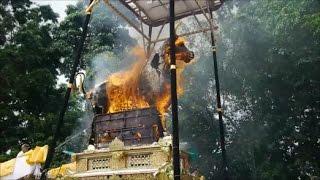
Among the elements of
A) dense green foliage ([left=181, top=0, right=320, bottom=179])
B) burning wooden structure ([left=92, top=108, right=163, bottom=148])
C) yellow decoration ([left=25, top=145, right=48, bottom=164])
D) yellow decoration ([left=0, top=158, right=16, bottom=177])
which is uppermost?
dense green foliage ([left=181, top=0, right=320, bottom=179])

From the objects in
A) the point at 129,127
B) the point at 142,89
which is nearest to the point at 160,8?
the point at 142,89

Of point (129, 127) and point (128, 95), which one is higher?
point (128, 95)

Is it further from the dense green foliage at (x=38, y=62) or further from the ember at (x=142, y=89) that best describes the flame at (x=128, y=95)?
the dense green foliage at (x=38, y=62)

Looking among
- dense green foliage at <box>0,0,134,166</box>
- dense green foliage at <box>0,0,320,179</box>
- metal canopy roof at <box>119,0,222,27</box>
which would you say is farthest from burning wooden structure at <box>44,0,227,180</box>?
dense green foliage at <box>0,0,134,166</box>

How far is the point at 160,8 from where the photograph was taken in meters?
10.4

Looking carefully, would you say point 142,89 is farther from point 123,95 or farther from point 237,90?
point 237,90

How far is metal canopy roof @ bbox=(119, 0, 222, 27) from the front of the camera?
1000cm

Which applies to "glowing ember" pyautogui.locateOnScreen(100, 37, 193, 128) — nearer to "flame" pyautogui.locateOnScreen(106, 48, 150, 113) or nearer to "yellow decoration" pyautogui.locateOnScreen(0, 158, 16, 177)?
"flame" pyautogui.locateOnScreen(106, 48, 150, 113)

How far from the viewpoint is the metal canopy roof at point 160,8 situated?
32.8 feet

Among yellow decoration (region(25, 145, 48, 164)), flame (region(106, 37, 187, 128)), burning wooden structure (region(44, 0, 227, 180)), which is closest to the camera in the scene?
burning wooden structure (region(44, 0, 227, 180))

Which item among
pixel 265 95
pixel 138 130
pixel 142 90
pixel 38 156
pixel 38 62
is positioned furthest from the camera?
pixel 38 62

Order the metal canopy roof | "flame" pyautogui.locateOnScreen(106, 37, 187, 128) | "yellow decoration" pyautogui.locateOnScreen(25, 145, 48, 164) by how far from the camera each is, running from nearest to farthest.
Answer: "flame" pyautogui.locateOnScreen(106, 37, 187, 128) → "yellow decoration" pyautogui.locateOnScreen(25, 145, 48, 164) → the metal canopy roof

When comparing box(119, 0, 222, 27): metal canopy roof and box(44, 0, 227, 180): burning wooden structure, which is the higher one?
box(119, 0, 222, 27): metal canopy roof

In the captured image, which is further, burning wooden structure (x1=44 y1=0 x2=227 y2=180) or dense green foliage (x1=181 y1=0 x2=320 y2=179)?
dense green foliage (x1=181 y1=0 x2=320 y2=179)
